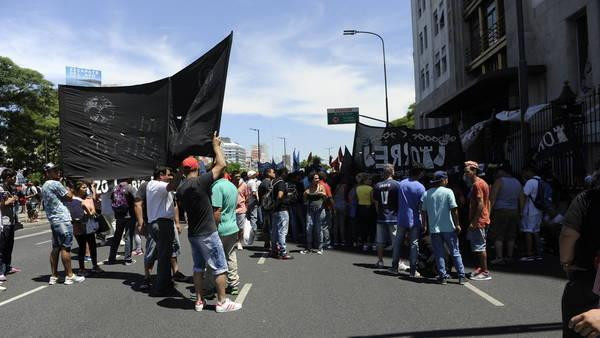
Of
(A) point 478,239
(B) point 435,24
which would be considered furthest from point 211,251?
(B) point 435,24

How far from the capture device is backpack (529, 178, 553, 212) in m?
9.40

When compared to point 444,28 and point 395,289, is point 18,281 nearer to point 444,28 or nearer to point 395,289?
point 395,289

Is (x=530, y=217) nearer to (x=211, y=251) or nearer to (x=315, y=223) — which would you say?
(x=315, y=223)

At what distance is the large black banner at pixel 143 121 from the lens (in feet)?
21.4

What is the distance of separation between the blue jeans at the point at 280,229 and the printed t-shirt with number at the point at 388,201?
2.19m

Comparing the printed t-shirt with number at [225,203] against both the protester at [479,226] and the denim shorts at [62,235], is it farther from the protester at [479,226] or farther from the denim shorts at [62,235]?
the protester at [479,226]

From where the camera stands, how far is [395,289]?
6992mm

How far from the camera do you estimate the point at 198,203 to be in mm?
5867

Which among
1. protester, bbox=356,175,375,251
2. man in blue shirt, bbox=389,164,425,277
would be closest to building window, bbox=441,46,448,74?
protester, bbox=356,175,375,251

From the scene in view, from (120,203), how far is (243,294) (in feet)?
13.7

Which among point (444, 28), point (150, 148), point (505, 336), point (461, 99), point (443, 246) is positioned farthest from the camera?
point (444, 28)

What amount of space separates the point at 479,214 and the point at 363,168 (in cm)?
423

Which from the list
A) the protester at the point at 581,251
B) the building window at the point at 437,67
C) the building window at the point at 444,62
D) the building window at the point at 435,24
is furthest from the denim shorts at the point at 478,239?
the building window at the point at 435,24

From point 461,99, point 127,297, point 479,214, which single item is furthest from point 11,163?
point 479,214
